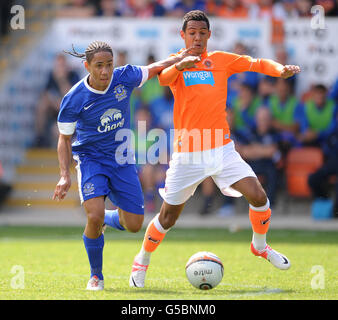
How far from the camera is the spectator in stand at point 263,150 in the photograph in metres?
14.0

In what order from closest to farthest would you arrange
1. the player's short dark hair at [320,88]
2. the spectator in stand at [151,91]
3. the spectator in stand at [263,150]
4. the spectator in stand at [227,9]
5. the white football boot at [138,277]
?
the white football boot at [138,277] < the player's short dark hair at [320,88] < the spectator in stand at [263,150] < the spectator in stand at [151,91] < the spectator in stand at [227,9]

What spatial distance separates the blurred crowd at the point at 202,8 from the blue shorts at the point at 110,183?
8.67 m

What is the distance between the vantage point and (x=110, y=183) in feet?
24.0

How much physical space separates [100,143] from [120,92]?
0.54 metres

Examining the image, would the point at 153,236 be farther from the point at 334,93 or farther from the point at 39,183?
the point at 39,183

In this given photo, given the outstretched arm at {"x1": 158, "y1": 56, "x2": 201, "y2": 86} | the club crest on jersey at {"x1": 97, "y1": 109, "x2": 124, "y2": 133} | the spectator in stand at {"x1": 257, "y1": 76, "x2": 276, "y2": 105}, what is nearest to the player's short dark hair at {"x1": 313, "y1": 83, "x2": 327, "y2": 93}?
the spectator in stand at {"x1": 257, "y1": 76, "x2": 276, "y2": 105}

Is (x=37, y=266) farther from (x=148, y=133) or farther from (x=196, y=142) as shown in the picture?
(x=148, y=133)

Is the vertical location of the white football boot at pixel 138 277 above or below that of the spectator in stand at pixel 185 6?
below

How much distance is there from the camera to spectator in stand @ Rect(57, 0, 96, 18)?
16672mm

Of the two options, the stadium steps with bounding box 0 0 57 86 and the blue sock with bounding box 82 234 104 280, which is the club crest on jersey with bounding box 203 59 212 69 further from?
the stadium steps with bounding box 0 0 57 86

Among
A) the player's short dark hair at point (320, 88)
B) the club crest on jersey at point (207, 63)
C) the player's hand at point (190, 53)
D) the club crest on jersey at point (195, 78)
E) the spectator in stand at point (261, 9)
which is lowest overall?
the player's short dark hair at point (320, 88)

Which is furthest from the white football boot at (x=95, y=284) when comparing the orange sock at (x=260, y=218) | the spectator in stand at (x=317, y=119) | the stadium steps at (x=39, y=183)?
the stadium steps at (x=39, y=183)

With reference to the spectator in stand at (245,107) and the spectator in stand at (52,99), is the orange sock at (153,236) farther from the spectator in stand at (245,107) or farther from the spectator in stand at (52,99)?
the spectator in stand at (52,99)

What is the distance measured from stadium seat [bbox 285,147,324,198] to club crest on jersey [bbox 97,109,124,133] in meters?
7.56
